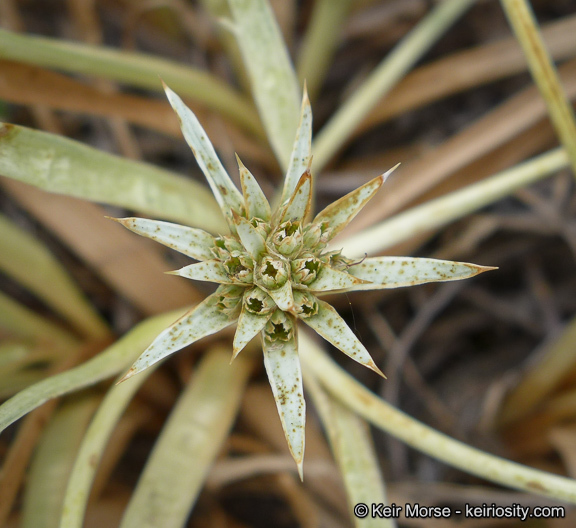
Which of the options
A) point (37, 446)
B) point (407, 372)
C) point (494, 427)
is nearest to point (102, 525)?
point (37, 446)

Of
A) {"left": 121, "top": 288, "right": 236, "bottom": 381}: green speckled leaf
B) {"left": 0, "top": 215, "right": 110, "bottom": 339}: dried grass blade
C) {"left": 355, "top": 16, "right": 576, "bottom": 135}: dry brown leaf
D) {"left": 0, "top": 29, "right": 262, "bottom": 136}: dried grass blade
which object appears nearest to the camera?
{"left": 121, "top": 288, "right": 236, "bottom": 381}: green speckled leaf

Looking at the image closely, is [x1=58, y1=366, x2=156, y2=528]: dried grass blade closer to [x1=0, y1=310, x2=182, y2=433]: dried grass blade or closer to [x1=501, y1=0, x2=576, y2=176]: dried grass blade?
[x1=0, y1=310, x2=182, y2=433]: dried grass blade

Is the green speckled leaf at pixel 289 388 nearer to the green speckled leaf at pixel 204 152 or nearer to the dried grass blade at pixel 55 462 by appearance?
the green speckled leaf at pixel 204 152

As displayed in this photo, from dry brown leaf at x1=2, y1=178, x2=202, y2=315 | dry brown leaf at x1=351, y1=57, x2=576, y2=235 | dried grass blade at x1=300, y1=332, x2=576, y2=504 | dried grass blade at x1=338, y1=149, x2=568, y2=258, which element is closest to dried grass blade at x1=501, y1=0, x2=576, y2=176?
dried grass blade at x1=338, y1=149, x2=568, y2=258

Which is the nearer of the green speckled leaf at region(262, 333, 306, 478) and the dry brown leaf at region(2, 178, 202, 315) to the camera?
the green speckled leaf at region(262, 333, 306, 478)

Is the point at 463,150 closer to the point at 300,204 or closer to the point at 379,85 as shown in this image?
the point at 379,85

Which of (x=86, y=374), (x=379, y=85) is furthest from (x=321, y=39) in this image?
(x=86, y=374)

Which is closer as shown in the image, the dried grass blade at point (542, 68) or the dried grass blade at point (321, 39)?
the dried grass blade at point (542, 68)

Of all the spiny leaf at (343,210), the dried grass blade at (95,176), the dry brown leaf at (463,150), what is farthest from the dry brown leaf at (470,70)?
the spiny leaf at (343,210)

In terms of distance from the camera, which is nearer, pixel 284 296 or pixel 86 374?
pixel 284 296
